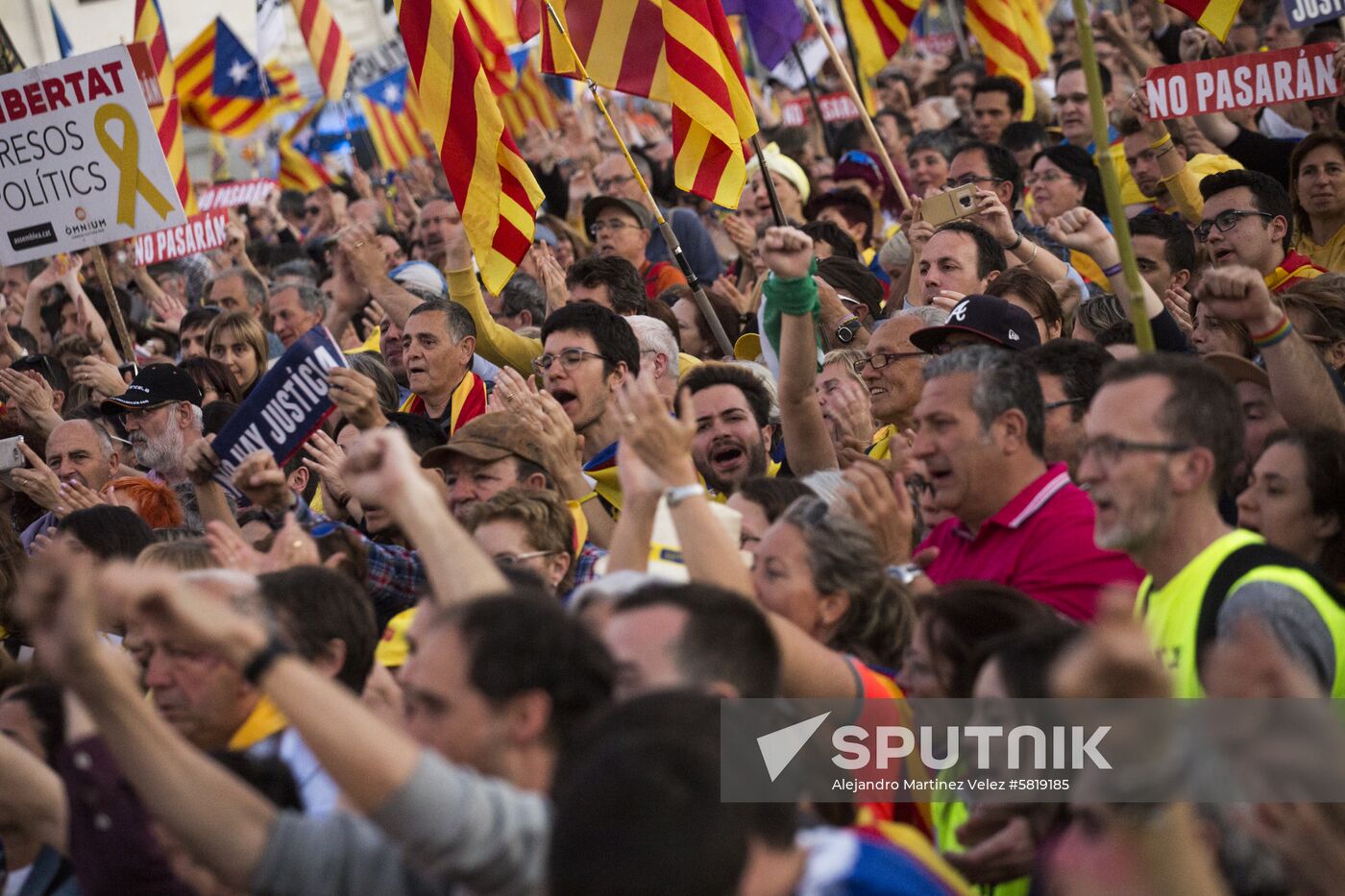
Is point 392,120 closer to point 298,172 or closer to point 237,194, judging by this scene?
point 298,172

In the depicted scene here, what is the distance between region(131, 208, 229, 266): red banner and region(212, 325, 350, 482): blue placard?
704cm

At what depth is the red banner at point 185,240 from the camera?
41.5 ft

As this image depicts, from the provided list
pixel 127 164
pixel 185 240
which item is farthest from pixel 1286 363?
pixel 185 240

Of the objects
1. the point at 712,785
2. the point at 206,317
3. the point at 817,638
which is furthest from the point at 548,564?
the point at 206,317

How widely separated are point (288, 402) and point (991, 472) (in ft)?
8.08

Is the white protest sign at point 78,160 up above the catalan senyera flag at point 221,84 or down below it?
below

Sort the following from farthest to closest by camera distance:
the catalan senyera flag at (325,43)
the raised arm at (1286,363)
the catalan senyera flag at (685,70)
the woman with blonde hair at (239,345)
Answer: the catalan senyera flag at (325,43) → the woman with blonde hair at (239,345) → the catalan senyera flag at (685,70) → the raised arm at (1286,363)

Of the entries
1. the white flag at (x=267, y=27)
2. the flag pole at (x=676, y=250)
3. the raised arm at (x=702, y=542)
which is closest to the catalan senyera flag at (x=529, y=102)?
the white flag at (x=267, y=27)

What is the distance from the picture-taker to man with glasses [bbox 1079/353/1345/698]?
373 cm

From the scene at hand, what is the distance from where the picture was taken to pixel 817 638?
14.1 ft

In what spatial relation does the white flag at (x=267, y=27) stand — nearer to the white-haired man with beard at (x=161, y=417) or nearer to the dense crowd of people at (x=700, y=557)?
the dense crowd of people at (x=700, y=557)

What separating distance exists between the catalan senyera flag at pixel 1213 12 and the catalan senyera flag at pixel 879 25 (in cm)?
289

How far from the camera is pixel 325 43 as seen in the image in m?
14.7

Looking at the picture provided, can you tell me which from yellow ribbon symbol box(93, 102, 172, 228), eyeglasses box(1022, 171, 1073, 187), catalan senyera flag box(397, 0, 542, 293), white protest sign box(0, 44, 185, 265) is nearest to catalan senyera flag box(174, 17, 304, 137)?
white protest sign box(0, 44, 185, 265)
